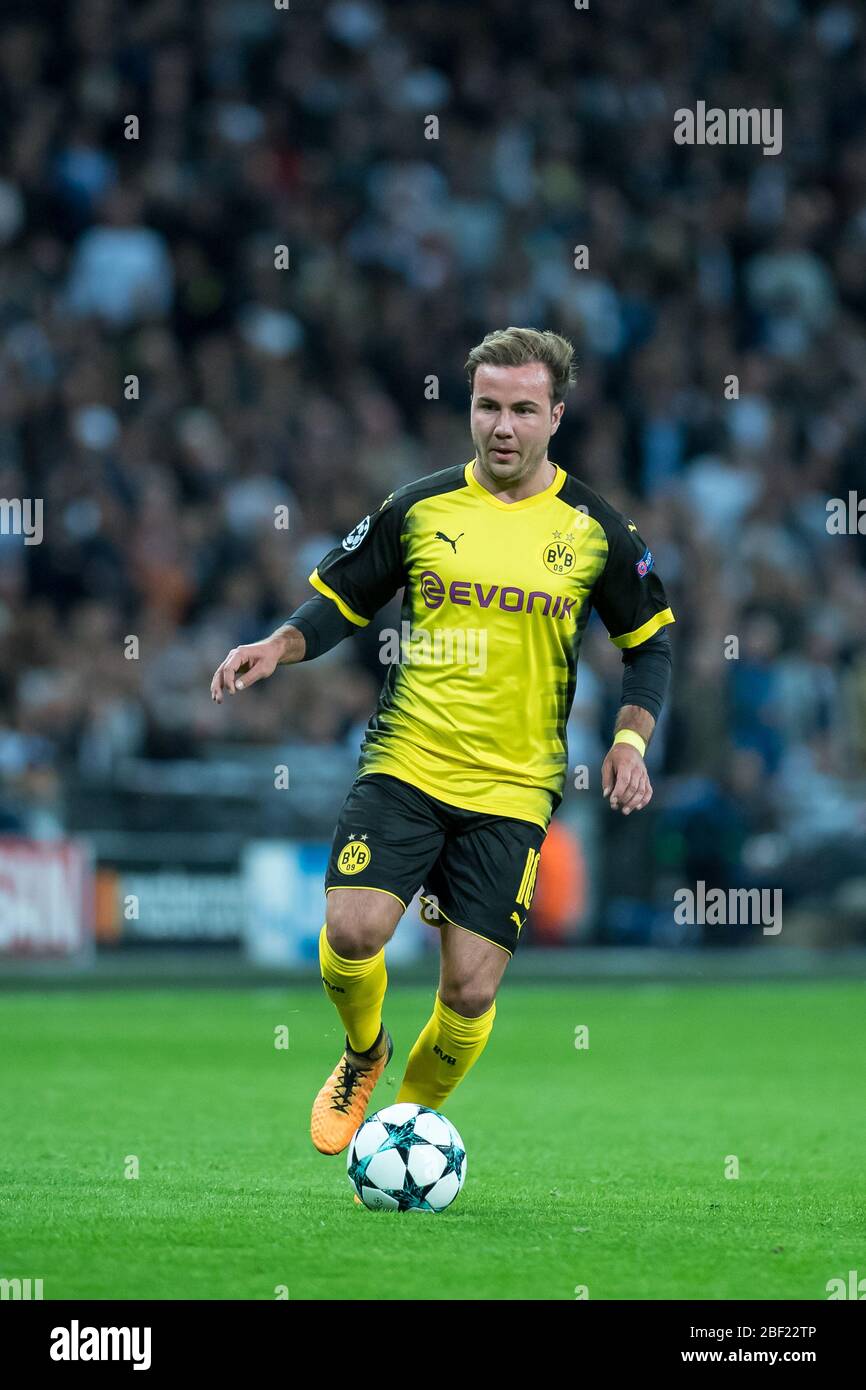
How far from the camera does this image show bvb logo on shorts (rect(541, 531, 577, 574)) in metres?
7.00

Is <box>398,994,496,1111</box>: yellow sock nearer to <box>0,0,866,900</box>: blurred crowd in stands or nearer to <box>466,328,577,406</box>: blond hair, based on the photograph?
<box>466,328,577,406</box>: blond hair

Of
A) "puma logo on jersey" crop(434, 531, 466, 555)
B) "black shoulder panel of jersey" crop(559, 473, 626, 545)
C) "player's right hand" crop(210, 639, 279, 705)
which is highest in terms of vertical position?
"black shoulder panel of jersey" crop(559, 473, 626, 545)

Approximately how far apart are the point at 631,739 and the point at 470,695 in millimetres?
532

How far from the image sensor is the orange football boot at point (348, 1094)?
707 cm

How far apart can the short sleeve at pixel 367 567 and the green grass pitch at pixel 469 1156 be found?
1565mm

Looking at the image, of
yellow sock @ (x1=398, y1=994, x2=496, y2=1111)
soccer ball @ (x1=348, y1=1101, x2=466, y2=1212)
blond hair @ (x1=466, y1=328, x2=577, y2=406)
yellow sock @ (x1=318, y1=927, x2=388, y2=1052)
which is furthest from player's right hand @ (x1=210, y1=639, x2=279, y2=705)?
soccer ball @ (x1=348, y1=1101, x2=466, y2=1212)

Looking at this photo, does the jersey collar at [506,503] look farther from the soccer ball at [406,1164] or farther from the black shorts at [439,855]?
the soccer ball at [406,1164]

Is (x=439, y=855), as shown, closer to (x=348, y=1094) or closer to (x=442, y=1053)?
(x=442, y=1053)

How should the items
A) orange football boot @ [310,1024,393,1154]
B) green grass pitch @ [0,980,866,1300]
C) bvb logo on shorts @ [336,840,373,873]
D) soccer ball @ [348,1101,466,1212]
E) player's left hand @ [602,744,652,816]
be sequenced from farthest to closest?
orange football boot @ [310,1024,393,1154] → bvb logo on shorts @ [336,840,373,873] → player's left hand @ [602,744,652,816] → soccer ball @ [348,1101,466,1212] → green grass pitch @ [0,980,866,1300]

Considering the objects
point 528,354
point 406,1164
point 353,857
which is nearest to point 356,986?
point 353,857

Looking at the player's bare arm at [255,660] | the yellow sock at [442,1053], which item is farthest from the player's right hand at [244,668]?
the yellow sock at [442,1053]

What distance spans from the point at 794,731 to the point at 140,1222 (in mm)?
11535
